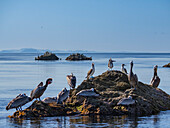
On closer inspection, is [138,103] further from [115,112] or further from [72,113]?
[72,113]

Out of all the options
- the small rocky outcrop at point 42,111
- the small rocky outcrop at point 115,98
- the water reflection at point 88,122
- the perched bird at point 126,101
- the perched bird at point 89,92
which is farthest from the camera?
the perched bird at point 89,92

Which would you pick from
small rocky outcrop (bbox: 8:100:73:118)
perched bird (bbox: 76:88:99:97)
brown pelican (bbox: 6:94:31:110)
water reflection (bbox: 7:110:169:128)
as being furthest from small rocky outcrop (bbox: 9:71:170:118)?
water reflection (bbox: 7:110:169:128)

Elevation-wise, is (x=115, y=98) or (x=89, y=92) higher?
(x=89, y=92)

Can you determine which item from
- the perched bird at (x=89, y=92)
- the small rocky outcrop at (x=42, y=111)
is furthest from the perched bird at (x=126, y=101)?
the small rocky outcrop at (x=42, y=111)

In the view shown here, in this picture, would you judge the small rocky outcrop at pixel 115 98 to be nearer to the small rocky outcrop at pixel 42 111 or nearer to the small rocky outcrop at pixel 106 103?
the small rocky outcrop at pixel 106 103

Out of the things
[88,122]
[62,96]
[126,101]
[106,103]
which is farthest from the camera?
[62,96]

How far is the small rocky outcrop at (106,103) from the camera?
55.5ft

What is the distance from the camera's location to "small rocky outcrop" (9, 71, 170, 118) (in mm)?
16906

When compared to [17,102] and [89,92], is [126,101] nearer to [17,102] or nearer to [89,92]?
[89,92]

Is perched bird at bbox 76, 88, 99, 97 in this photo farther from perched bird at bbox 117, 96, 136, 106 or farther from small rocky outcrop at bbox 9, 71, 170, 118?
perched bird at bbox 117, 96, 136, 106

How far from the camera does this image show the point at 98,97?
17.5m

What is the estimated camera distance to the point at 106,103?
1716 cm

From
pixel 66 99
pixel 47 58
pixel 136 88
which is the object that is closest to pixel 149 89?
pixel 136 88

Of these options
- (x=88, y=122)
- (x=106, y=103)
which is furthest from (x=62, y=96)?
(x=88, y=122)
